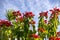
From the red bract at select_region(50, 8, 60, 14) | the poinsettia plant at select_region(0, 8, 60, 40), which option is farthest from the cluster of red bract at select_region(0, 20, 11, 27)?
the red bract at select_region(50, 8, 60, 14)

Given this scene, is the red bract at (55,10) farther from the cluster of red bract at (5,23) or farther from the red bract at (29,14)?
the cluster of red bract at (5,23)

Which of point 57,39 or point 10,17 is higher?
point 10,17

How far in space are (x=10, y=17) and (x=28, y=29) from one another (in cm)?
152

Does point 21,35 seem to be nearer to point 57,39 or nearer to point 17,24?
point 17,24

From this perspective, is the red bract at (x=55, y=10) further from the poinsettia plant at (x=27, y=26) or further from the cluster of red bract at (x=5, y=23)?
the cluster of red bract at (x=5, y=23)

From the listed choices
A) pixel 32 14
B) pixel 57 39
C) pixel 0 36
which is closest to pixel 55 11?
pixel 32 14

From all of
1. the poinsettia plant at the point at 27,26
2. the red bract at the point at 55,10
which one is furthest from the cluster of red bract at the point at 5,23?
the red bract at the point at 55,10

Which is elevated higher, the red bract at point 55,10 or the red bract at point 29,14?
the red bract at point 55,10

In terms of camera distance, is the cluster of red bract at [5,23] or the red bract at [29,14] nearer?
the cluster of red bract at [5,23]

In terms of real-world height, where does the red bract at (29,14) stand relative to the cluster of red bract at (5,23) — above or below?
above

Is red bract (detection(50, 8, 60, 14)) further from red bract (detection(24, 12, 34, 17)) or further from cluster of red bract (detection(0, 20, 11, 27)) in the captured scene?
cluster of red bract (detection(0, 20, 11, 27))

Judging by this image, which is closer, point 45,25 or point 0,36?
point 0,36

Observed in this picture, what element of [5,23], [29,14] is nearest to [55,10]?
[29,14]

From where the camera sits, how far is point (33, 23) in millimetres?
15258
